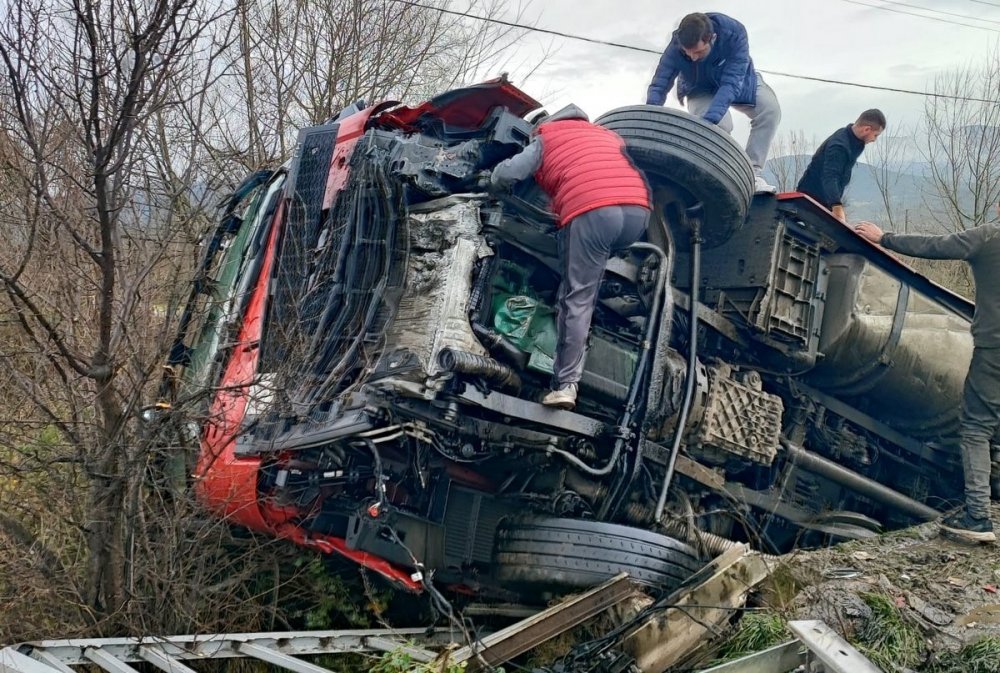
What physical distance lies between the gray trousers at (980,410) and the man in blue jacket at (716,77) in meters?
1.59

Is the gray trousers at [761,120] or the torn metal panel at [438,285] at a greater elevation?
the gray trousers at [761,120]

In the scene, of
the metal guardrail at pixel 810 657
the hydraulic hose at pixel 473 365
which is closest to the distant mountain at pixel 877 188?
the hydraulic hose at pixel 473 365

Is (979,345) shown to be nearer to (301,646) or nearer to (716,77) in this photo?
(716,77)

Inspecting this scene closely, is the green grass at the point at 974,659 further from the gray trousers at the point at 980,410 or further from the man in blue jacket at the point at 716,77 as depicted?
the man in blue jacket at the point at 716,77

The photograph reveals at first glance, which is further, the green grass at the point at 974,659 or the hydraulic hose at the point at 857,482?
the hydraulic hose at the point at 857,482

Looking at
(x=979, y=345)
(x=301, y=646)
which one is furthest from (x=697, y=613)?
(x=979, y=345)

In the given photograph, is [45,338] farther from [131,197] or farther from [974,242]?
[974,242]

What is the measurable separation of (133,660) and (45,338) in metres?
1.31

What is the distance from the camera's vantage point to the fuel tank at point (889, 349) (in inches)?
185

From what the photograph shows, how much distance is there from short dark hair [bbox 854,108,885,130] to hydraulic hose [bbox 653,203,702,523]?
7.81 feet

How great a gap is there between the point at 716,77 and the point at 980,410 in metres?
2.45

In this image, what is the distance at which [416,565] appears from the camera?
10.8 feet

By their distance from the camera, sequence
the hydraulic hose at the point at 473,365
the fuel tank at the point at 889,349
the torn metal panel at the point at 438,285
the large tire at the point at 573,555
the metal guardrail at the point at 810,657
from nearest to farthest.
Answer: the metal guardrail at the point at 810,657 < the hydraulic hose at the point at 473,365 < the torn metal panel at the point at 438,285 < the large tire at the point at 573,555 < the fuel tank at the point at 889,349

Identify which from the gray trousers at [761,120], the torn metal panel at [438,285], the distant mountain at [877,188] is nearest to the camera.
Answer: the torn metal panel at [438,285]
